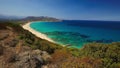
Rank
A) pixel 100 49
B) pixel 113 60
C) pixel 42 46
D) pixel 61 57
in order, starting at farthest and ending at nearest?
pixel 42 46
pixel 100 49
pixel 113 60
pixel 61 57

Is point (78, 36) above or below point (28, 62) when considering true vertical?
below

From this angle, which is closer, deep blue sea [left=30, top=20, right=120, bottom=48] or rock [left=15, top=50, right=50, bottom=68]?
rock [left=15, top=50, right=50, bottom=68]

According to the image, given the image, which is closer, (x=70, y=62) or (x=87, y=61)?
(x=70, y=62)

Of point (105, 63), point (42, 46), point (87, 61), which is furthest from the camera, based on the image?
point (42, 46)

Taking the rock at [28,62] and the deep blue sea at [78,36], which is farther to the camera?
the deep blue sea at [78,36]

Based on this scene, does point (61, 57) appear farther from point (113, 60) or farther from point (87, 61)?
point (113, 60)

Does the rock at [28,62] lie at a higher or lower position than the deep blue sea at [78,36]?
higher

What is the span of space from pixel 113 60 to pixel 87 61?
5530 millimetres

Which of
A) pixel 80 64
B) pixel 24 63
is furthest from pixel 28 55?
pixel 80 64

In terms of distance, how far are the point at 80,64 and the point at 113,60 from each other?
6.79m

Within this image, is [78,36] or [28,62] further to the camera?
[78,36]

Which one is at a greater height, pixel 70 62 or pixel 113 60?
pixel 70 62

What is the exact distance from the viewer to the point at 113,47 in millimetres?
16078

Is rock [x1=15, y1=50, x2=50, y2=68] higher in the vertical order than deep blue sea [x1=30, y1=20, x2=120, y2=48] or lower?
higher
